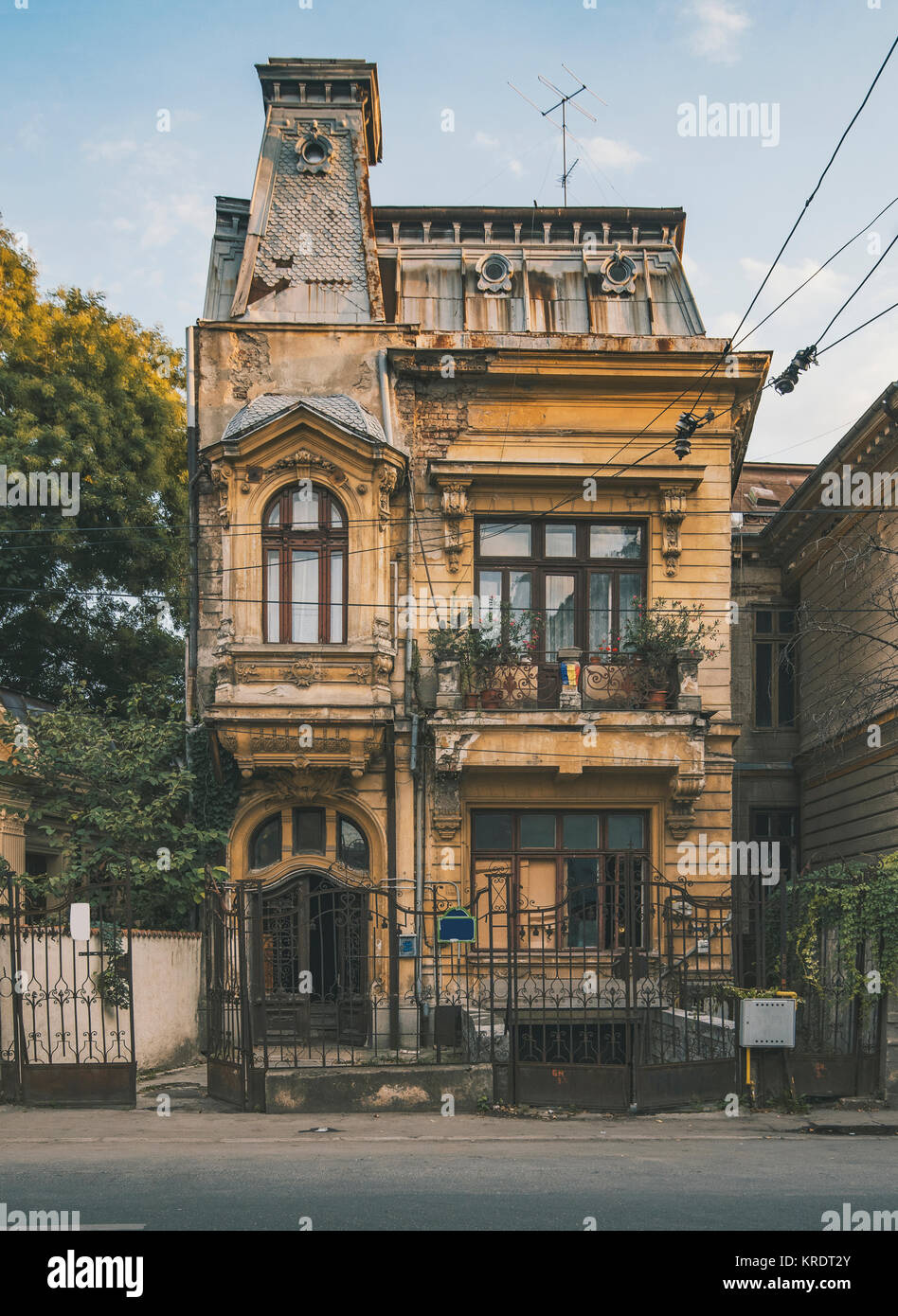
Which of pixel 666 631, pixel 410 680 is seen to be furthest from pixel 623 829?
pixel 410 680

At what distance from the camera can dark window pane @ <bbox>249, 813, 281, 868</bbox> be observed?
20.5m

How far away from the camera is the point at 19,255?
1085 inches

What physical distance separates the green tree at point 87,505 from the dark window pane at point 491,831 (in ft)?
25.5

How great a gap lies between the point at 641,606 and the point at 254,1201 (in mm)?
13292

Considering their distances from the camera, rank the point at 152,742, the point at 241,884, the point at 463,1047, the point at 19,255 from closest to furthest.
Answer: the point at 241,884
the point at 463,1047
the point at 152,742
the point at 19,255

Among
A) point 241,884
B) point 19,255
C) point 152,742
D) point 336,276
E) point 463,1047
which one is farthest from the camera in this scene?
point 19,255

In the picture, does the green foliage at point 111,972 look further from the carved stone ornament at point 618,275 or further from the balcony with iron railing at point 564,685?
the carved stone ornament at point 618,275

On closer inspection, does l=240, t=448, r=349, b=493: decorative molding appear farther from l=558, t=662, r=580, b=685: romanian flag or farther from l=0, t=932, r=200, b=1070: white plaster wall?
l=0, t=932, r=200, b=1070: white plaster wall

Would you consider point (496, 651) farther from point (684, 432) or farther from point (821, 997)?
point (821, 997)

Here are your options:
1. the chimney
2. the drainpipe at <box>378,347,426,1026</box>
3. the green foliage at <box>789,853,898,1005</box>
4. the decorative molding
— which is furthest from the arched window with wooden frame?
the green foliage at <box>789,853,898,1005</box>

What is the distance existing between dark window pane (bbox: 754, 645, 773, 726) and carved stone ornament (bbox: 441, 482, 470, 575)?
363 inches

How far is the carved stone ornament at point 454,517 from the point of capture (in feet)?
66.7

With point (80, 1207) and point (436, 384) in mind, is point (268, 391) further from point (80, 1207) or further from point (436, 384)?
point (80, 1207)

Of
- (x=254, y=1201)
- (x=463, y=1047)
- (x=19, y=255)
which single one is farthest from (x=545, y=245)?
(x=254, y=1201)
